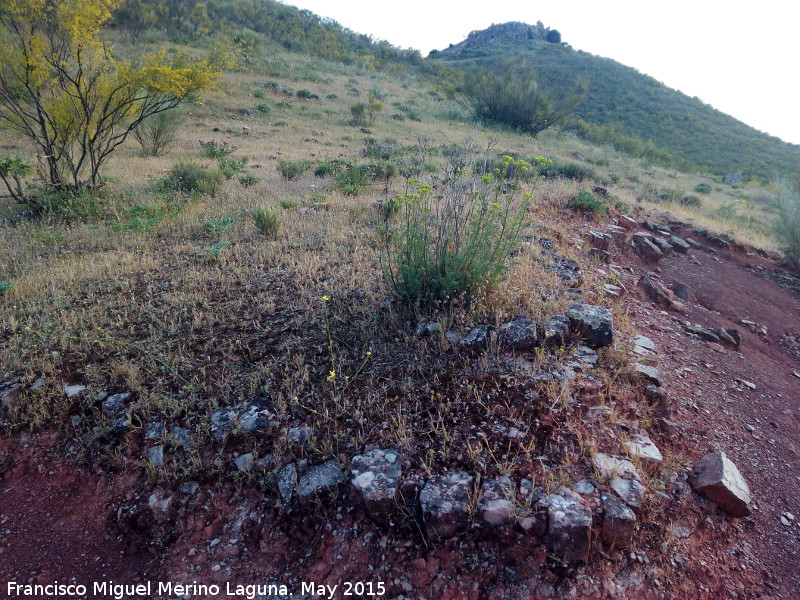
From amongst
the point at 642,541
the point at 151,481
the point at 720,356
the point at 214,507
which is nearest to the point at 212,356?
the point at 151,481

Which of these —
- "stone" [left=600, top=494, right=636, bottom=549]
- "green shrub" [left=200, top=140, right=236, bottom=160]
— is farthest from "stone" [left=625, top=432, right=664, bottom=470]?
"green shrub" [left=200, top=140, right=236, bottom=160]

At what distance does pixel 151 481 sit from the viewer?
2600 mm

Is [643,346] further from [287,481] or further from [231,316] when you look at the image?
[231,316]

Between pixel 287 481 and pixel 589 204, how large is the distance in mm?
6706

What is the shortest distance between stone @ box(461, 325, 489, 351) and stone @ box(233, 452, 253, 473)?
1593 mm

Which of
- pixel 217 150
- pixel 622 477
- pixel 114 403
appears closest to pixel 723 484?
pixel 622 477

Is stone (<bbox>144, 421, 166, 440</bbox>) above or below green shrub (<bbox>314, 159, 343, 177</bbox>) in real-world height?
below

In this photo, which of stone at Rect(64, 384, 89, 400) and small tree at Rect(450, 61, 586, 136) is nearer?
stone at Rect(64, 384, 89, 400)

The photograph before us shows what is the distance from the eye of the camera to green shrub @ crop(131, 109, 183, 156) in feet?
39.1

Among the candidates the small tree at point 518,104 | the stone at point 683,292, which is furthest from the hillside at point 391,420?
the small tree at point 518,104

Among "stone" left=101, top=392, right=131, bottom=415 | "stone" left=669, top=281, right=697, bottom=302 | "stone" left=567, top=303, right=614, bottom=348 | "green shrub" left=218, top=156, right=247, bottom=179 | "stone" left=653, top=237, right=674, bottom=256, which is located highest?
"stone" left=653, top=237, right=674, bottom=256

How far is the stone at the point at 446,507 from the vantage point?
7.00ft

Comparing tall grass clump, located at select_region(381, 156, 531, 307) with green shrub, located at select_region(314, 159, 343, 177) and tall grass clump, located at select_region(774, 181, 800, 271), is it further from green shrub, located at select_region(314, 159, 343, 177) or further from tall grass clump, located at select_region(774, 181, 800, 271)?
tall grass clump, located at select_region(774, 181, 800, 271)

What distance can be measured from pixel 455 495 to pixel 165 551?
1571 millimetres
